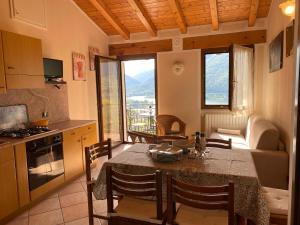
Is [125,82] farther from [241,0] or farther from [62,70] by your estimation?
[241,0]

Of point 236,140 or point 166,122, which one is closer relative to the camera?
point 236,140

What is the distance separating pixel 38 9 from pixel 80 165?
2.49 meters

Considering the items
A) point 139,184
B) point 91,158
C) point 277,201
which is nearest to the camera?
point 139,184

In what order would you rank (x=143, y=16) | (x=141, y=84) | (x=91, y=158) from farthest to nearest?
(x=141, y=84)
(x=143, y=16)
(x=91, y=158)

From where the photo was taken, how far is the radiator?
4.86 m

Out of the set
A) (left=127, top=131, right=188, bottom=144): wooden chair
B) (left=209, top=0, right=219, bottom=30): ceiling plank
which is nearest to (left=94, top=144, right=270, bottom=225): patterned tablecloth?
(left=127, top=131, right=188, bottom=144): wooden chair

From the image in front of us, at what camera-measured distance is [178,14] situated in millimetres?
4406

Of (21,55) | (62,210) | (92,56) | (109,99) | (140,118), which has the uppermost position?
(92,56)

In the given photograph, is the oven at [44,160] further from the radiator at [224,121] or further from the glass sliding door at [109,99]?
the radiator at [224,121]

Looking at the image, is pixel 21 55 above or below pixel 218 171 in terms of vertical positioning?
above

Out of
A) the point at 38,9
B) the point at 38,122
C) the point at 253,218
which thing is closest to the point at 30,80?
the point at 38,122

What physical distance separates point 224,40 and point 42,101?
368 cm

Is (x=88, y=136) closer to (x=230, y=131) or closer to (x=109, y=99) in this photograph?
(x=109, y=99)

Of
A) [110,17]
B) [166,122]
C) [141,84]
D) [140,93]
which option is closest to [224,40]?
[166,122]
